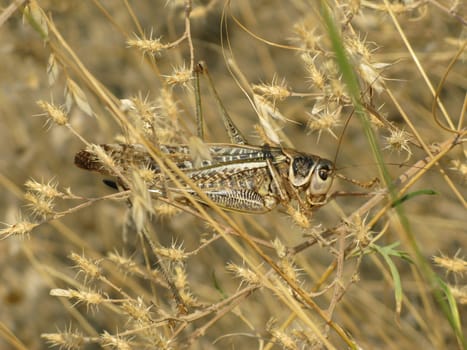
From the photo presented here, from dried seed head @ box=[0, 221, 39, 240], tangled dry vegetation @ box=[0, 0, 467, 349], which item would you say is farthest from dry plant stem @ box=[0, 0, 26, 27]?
dried seed head @ box=[0, 221, 39, 240]

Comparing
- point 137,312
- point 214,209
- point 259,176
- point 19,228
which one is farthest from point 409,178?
point 19,228

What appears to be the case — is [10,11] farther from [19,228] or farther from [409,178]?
[409,178]

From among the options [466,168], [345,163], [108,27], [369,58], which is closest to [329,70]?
[369,58]

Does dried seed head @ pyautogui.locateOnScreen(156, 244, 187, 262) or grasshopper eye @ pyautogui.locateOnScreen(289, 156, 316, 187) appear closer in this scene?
dried seed head @ pyautogui.locateOnScreen(156, 244, 187, 262)

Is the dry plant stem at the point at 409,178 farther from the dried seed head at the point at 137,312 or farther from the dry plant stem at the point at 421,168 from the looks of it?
the dried seed head at the point at 137,312

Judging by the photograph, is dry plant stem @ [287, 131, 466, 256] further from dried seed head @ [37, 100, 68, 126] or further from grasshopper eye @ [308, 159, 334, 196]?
dried seed head @ [37, 100, 68, 126]

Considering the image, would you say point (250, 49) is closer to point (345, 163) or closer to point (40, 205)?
point (345, 163)
